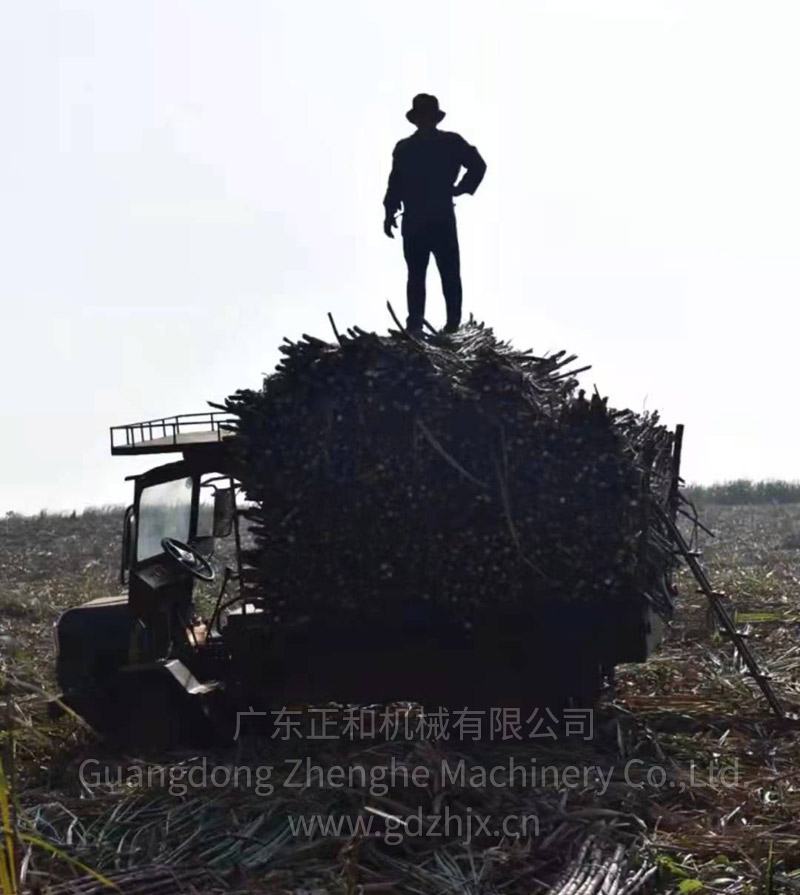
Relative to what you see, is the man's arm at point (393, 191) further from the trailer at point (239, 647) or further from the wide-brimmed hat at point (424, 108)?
the trailer at point (239, 647)

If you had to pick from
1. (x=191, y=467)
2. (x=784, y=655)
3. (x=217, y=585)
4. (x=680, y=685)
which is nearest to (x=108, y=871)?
(x=191, y=467)

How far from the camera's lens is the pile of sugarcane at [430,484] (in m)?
7.34

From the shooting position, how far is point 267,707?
8.16 meters

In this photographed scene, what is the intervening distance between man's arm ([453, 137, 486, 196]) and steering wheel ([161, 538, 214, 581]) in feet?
12.1

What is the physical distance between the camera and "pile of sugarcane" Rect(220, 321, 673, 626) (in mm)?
7340

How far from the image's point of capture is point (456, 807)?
651 cm

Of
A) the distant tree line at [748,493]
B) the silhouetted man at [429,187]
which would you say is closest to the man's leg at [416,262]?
the silhouetted man at [429,187]

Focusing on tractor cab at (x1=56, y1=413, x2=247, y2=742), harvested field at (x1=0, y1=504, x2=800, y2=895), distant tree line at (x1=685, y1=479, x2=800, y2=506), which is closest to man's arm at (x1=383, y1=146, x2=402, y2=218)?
tractor cab at (x1=56, y1=413, x2=247, y2=742)

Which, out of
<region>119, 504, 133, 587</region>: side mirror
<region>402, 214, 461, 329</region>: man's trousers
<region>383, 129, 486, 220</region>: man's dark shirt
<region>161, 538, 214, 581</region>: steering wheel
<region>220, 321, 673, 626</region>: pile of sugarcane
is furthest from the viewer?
<region>402, 214, 461, 329</region>: man's trousers

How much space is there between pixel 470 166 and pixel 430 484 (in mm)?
→ 3841

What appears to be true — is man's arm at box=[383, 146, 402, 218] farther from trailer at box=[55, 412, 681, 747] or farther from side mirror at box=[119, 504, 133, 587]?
side mirror at box=[119, 504, 133, 587]

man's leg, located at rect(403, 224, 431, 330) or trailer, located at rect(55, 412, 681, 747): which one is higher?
man's leg, located at rect(403, 224, 431, 330)

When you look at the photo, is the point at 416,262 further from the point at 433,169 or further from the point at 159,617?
the point at 159,617

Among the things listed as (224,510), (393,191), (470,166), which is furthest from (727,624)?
(393,191)
